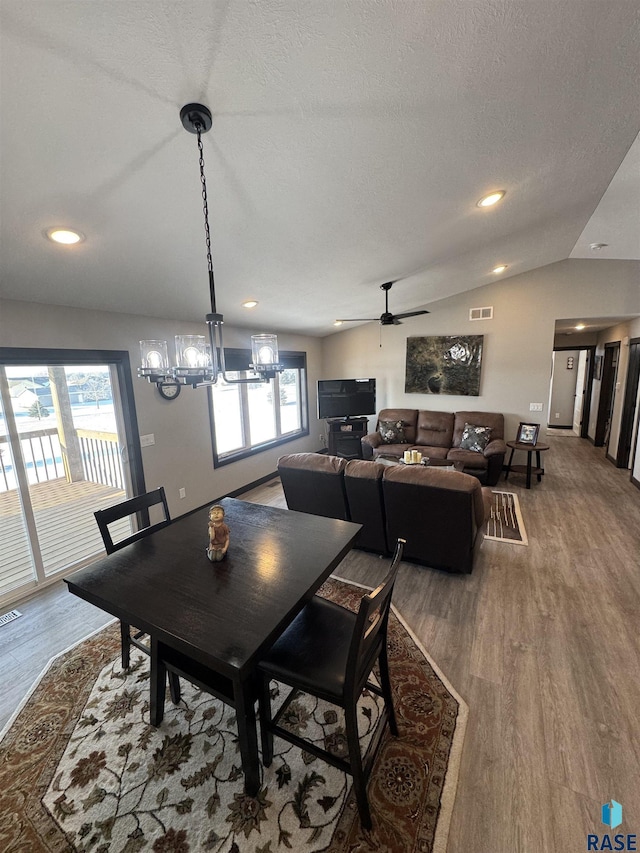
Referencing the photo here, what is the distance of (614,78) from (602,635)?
123 inches

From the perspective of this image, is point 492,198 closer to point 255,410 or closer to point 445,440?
point 445,440

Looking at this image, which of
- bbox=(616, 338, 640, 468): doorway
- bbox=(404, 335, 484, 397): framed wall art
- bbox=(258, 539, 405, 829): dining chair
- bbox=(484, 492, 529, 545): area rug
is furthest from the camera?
bbox=(404, 335, 484, 397): framed wall art

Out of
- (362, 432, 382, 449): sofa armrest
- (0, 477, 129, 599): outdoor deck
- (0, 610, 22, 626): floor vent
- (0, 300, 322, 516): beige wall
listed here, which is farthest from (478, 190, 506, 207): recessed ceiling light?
(0, 610, 22, 626): floor vent

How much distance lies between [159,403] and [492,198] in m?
3.52

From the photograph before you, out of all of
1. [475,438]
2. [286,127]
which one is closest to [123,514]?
[286,127]

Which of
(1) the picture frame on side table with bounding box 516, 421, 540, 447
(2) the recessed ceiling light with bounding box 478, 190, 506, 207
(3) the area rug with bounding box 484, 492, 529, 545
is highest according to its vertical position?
(2) the recessed ceiling light with bounding box 478, 190, 506, 207

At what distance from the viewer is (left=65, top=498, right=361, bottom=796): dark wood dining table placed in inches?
49.7

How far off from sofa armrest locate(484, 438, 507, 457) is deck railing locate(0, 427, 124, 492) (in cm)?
463

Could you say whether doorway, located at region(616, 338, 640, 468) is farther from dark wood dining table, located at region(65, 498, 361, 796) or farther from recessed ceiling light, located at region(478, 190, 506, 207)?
dark wood dining table, located at region(65, 498, 361, 796)

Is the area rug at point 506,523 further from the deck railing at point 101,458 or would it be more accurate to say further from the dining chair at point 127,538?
the deck railing at point 101,458

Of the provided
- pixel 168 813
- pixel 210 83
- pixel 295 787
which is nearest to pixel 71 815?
pixel 168 813

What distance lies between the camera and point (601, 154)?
88.4 inches

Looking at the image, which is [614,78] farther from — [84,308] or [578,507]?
[578,507]

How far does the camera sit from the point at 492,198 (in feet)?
8.21
